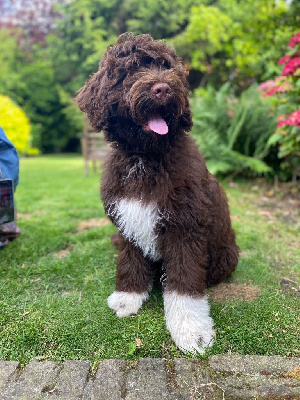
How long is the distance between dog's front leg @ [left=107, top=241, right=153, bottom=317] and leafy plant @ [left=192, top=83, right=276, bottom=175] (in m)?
4.45

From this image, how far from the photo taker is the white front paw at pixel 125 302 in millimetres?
2562

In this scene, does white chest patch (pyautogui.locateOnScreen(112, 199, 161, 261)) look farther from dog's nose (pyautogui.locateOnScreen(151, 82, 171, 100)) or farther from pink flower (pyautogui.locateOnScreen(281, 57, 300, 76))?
pink flower (pyautogui.locateOnScreen(281, 57, 300, 76))

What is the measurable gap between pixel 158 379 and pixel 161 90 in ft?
5.77

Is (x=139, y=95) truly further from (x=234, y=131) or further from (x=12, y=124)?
(x=12, y=124)

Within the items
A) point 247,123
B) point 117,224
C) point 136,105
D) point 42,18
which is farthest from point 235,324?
point 42,18

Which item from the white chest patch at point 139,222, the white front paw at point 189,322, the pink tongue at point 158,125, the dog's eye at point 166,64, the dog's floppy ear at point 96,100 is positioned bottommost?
the white front paw at point 189,322

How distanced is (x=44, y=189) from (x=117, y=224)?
5865 mm

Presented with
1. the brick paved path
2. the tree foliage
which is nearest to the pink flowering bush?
the tree foliage

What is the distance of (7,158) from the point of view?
11.2ft

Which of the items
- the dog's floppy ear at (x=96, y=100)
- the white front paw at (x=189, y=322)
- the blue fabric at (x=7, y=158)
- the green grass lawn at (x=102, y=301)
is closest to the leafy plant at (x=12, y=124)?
the green grass lawn at (x=102, y=301)

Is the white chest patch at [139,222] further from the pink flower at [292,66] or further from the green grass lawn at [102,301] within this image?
the pink flower at [292,66]

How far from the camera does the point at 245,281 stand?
310 centimetres

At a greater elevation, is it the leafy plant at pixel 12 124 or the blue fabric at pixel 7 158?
the blue fabric at pixel 7 158

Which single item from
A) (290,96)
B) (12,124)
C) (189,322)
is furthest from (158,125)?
(12,124)
